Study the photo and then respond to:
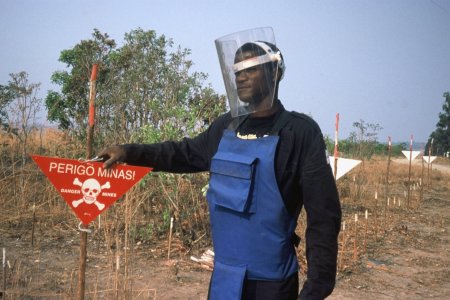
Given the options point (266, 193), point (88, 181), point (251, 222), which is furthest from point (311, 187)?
point (88, 181)

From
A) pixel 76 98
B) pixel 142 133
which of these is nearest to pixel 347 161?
pixel 142 133

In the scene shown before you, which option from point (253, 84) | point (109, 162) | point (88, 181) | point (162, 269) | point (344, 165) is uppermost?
point (253, 84)

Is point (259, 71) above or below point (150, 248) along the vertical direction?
above

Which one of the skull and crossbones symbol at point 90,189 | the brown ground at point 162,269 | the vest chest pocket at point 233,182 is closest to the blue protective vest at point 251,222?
the vest chest pocket at point 233,182

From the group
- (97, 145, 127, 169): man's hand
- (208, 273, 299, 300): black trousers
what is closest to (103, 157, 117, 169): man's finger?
(97, 145, 127, 169): man's hand

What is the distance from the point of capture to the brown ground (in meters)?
4.27

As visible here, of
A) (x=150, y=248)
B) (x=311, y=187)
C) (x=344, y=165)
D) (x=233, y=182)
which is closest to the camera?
(x=311, y=187)

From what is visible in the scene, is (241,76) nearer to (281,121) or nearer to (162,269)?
(281,121)

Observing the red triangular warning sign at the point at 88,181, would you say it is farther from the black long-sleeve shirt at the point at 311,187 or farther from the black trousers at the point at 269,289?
the black trousers at the point at 269,289

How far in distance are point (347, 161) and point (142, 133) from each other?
9.87 feet

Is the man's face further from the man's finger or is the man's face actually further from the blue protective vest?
the man's finger

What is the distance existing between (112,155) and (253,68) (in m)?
0.86

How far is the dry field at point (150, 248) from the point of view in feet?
15.1

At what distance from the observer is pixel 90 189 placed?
241 cm
